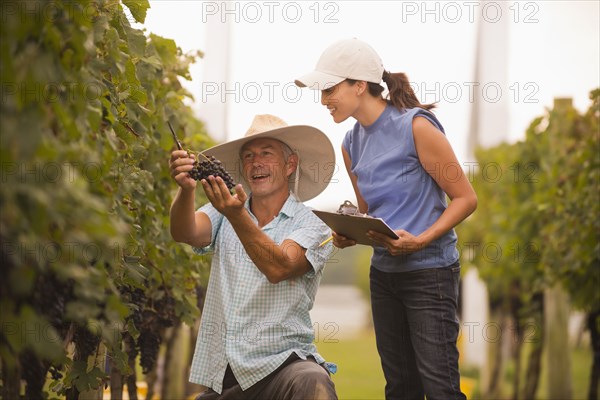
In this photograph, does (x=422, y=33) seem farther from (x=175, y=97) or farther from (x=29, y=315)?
(x=29, y=315)

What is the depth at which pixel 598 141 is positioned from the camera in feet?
20.0

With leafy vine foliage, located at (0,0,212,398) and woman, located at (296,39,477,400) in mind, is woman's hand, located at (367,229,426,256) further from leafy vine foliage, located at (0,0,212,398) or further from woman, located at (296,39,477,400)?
leafy vine foliage, located at (0,0,212,398)

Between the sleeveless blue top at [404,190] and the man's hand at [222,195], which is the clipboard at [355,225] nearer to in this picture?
the sleeveless blue top at [404,190]

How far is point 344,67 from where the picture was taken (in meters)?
3.71

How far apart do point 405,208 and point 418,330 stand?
1.67 ft

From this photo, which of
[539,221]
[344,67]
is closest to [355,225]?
[344,67]

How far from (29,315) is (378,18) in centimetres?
616

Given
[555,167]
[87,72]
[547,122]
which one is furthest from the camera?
[547,122]

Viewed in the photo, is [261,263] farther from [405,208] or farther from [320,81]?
[320,81]

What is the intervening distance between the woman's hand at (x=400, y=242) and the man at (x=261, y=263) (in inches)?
10.7

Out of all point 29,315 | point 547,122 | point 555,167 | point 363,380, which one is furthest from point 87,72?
point 363,380

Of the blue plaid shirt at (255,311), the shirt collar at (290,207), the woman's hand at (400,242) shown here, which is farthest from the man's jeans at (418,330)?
the shirt collar at (290,207)

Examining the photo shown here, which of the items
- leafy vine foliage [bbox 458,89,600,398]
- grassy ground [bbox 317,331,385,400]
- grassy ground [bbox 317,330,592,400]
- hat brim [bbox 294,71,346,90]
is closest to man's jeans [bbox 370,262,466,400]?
hat brim [bbox 294,71,346,90]

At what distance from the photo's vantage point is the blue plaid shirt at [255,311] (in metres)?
3.43
